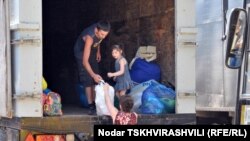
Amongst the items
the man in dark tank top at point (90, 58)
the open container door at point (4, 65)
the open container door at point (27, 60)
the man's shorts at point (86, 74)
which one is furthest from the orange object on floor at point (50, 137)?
the man's shorts at point (86, 74)

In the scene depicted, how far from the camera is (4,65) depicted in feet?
15.7

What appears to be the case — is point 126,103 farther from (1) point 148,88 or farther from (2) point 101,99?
(1) point 148,88

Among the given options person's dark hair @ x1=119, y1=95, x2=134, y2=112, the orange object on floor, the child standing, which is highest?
the child standing

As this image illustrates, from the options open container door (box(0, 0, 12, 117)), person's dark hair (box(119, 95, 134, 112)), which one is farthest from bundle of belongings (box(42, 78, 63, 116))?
person's dark hair (box(119, 95, 134, 112))

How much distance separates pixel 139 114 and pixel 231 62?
103cm

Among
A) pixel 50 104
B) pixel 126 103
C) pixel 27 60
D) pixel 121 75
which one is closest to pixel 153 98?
pixel 126 103

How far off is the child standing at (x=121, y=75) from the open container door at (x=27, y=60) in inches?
39.8

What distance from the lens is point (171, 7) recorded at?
5.48 metres

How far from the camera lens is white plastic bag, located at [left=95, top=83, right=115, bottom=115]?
504 cm

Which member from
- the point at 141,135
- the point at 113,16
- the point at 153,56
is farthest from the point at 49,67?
the point at 141,135

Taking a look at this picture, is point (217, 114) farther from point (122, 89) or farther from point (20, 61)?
point (20, 61)

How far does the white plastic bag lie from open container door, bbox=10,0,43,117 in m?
0.63

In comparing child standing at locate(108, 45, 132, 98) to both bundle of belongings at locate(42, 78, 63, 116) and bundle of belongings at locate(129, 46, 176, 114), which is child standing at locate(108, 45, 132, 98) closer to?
bundle of belongings at locate(129, 46, 176, 114)

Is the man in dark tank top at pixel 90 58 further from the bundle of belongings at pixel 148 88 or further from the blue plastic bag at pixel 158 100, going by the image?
the blue plastic bag at pixel 158 100
